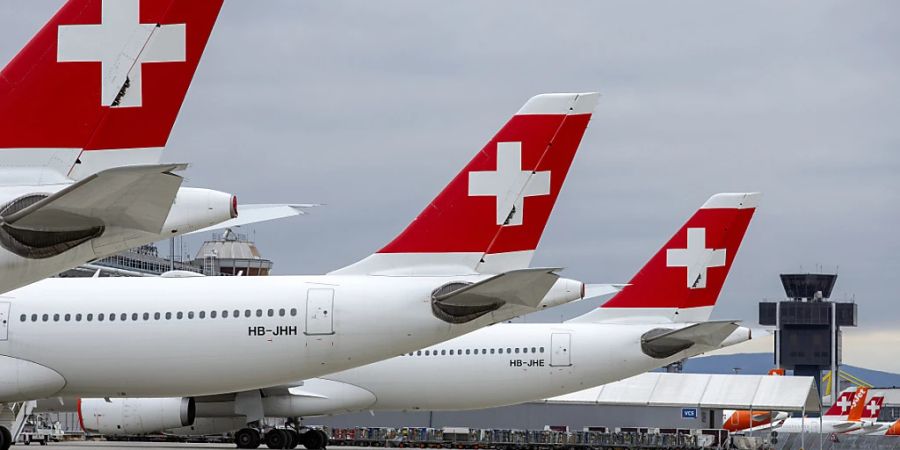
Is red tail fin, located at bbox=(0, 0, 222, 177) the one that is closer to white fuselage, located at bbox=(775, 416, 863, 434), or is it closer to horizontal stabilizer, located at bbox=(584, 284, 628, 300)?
horizontal stabilizer, located at bbox=(584, 284, 628, 300)

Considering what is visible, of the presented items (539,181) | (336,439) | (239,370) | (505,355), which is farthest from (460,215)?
(336,439)

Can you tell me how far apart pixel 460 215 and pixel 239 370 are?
171 inches

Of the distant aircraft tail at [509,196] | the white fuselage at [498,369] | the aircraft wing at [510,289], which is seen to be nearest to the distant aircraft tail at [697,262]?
the white fuselage at [498,369]

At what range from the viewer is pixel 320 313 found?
20875mm

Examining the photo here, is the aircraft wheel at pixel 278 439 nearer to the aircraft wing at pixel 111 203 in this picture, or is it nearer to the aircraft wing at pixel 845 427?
the aircraft wing at pixel 111 203

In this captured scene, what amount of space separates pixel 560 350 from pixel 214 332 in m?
10.6

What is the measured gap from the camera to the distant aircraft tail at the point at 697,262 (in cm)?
3150

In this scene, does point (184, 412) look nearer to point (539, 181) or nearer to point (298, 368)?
point (298, 368)

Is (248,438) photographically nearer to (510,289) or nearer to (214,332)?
(214,332)

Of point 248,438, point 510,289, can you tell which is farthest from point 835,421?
point 510,289

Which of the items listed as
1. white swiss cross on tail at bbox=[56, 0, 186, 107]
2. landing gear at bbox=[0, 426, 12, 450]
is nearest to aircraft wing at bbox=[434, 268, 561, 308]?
white swiss cross on tail at bbox=[56, 0, 186, 107]

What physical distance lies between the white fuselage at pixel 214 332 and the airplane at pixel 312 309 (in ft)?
0.07

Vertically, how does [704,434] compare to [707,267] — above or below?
below

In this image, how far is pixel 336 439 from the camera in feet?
135
